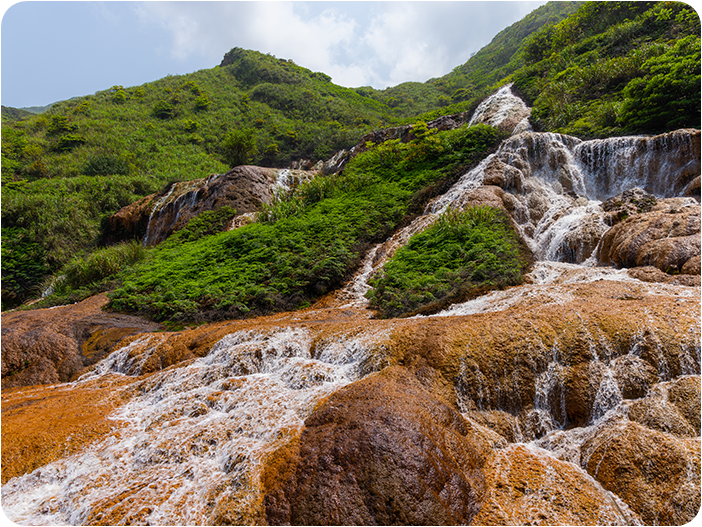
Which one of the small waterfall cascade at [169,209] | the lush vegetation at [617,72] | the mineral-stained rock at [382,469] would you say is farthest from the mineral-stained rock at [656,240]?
the small waterfall cascade at [169,209]

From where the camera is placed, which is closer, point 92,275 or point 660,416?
point 660,416

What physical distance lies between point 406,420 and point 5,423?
5.55 metres

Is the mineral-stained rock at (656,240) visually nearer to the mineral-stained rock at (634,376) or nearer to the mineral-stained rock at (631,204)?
the mineral-stained rock at (631,204)

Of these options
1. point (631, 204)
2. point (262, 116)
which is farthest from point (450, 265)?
point (262, 116)

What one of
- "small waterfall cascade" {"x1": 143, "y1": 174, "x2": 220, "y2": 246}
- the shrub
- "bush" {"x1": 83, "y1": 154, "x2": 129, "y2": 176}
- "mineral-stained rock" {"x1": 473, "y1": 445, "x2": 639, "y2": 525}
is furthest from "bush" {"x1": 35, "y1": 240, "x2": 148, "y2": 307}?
the shrub

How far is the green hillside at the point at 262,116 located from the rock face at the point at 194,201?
279cm

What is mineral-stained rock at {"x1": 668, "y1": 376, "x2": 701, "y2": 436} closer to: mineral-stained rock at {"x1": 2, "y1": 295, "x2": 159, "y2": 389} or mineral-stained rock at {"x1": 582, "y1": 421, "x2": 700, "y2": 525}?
mineral-stained rock at {"x1": 582, "y1": 421, "x2": 700, "y2": 525}

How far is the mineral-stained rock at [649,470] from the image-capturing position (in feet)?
8.57

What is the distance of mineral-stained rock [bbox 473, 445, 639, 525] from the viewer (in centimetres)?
266

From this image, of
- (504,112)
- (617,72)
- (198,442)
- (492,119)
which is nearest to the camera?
(198,442)

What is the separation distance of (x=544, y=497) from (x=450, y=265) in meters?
6.52

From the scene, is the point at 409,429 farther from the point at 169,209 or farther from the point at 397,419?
the point at 169,209

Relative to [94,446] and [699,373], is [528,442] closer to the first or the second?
[699,373]

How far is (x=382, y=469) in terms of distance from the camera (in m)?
2.77
